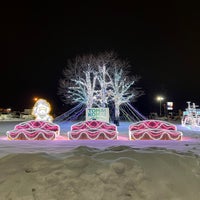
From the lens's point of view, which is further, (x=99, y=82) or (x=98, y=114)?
(x=99, y=82)

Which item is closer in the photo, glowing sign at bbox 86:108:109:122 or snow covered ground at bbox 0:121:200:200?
snow covered ground at bbox 0:121:200:200

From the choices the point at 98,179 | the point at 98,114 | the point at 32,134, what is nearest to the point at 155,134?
the point at 98,114

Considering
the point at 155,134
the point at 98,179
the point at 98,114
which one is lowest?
the point at 98,179

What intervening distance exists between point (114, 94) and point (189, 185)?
31010 millimetres

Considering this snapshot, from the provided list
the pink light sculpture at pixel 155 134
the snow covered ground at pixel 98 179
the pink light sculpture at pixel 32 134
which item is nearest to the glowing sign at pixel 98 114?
the pink light sculpture at pixel 155 134

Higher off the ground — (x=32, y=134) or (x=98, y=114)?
(x=98, y=114)

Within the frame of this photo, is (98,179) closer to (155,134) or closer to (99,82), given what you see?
(155,134)

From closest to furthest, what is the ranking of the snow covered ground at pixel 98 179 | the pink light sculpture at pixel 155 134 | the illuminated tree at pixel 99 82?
1. the snow covered ground at pixel 98 179
2. the pink light sculpture at pixel 155 134
3. the illuminated tree at pixel 99 82

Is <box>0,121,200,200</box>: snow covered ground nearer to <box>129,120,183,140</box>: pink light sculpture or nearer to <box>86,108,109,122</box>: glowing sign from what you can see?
<box>129,120,183,140</box>: pink light sculpture

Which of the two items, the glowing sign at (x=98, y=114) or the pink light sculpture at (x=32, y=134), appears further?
the glowing sign at (x=98, y=114)

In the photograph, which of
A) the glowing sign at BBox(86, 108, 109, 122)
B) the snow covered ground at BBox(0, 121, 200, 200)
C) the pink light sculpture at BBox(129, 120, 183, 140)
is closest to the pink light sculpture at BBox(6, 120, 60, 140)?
the pink light sculpture at BBox(129, 120, 183, 140)

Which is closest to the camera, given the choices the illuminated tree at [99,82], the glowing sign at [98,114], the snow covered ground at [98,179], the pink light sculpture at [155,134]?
the snow covered ground at [98,179]

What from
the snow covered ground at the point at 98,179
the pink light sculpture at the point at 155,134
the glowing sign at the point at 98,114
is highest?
the glowing sign at the point at 98,114

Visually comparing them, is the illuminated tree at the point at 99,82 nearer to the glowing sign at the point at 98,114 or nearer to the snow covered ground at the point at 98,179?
the glowing sign at the point at 98,114
